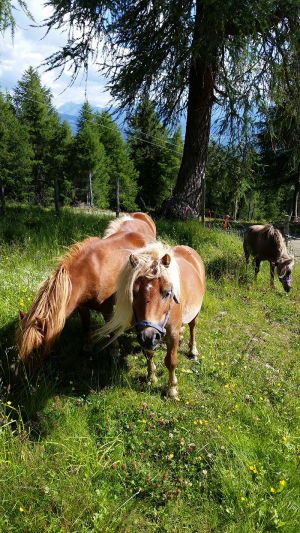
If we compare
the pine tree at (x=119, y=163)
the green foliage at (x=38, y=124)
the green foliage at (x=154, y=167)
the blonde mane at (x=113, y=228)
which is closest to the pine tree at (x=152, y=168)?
the green foliage at (x=154, y=167)

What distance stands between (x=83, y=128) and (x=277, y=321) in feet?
114

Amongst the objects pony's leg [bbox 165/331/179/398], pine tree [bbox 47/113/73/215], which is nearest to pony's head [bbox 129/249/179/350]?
pony's leg [bbox 165/331/179/398]

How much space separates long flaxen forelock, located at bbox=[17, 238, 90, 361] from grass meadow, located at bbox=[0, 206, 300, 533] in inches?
9.6

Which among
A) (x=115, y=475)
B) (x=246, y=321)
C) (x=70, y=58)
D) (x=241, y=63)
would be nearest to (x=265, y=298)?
(x=246, y=321)

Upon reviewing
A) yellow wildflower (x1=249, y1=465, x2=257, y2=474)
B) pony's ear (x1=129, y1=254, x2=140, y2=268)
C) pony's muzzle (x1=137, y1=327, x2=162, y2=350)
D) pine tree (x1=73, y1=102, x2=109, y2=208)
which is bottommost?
yellow wildflower (x1=249, y1=465, x2=257, y2=474)

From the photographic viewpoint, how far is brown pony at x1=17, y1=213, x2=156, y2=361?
3221 millimetres

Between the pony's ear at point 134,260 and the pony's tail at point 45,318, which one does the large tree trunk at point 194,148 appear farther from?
the pony's ear at point 134,260

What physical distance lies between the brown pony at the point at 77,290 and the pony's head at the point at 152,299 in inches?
31.7

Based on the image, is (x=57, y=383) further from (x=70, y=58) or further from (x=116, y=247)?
(x=70, y=58)

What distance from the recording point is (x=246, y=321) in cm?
632

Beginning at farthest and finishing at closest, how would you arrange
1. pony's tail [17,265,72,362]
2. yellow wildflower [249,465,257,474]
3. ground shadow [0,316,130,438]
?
ground shadow [0,316,130,438] < pony's tail [17,265,72,362] < yellow wildflower [249,465,257,474]

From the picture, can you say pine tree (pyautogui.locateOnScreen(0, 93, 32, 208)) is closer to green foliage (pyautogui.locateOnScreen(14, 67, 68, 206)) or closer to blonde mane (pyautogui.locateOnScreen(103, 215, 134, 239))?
green foliage (pyautogui.locateOnScreen(14, 67, 68, 206))

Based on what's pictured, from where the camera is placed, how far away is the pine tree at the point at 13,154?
104 feet

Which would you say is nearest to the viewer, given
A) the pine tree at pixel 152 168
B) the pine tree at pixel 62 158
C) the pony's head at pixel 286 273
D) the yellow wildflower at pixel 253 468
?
the yellow wildflower at pixel 253 468
